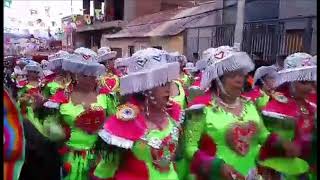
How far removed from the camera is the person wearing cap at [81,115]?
4777 mm

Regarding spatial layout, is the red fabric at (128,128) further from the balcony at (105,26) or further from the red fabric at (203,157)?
the balcony at (105,26)

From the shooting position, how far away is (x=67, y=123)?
16.0 feet

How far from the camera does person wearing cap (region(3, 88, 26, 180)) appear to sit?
1951 millimetres

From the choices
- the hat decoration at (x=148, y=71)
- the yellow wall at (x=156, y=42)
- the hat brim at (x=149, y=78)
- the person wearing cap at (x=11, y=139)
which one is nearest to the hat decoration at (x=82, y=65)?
the hat decoration at (x=148, y=71)

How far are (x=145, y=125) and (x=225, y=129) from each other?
1.92ft

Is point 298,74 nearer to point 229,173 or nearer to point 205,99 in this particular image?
point 205,99

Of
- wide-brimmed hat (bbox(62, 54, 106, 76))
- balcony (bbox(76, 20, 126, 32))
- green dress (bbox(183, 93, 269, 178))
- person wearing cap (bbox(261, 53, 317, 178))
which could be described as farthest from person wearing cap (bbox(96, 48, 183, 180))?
balcony (bbox(76, 20, 126, 32))

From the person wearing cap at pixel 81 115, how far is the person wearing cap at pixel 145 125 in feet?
4.12

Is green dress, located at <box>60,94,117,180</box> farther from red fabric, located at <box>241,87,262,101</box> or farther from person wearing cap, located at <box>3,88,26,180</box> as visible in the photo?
person wearing cap, located at <box>3,88,26,180</box>

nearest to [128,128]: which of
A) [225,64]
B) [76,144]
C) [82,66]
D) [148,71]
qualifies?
[148,71]

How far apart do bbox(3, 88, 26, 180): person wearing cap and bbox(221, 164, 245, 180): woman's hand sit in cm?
173

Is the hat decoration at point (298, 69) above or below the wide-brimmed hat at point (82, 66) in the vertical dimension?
above

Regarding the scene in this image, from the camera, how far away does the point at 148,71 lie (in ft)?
11.2

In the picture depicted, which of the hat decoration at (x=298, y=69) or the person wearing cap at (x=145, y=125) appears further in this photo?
the hat decoration at (x=298, y=69)
